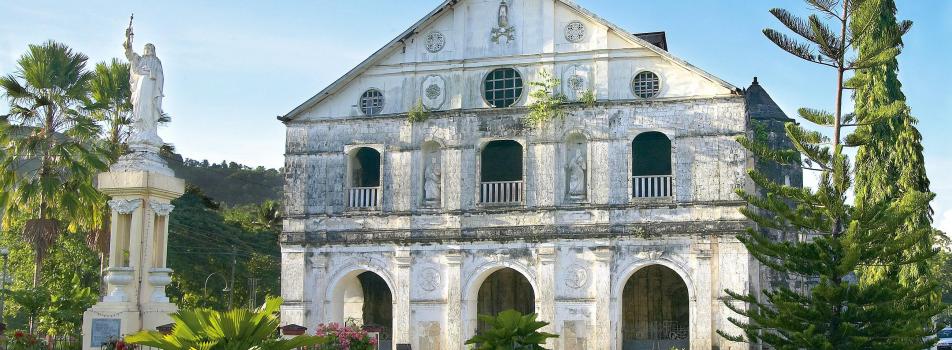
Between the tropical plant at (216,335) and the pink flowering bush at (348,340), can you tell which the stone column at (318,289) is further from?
the tropical plant at (216,335)

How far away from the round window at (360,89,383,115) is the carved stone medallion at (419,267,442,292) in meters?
4.16

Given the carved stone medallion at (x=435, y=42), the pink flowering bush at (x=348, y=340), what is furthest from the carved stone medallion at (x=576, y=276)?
the pink flowering bush at (x=348, y=340)

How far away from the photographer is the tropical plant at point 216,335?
11.5 m

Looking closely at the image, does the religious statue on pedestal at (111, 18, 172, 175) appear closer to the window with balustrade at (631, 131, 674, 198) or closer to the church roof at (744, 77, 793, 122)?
the window with balustrade at (631, 131, 674, 198)

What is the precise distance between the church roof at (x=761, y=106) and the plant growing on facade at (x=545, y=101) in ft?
27.2

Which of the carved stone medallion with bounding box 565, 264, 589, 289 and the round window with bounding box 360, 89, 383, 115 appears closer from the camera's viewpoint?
the carved stone medallion with bounding box 565, 264, 589, 289

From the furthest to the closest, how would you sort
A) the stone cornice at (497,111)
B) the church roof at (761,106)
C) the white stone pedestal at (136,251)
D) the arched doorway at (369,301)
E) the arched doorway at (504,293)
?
the church roof at (761,106) < the arched doorway at (369,301) < the arched doorway at (504,293) < the stone cornice at (497,111) < the white stone pedestal at (136,251)

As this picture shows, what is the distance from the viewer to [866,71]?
76.0 feet

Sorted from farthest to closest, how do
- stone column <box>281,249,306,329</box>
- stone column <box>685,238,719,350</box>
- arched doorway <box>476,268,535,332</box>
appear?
arched doorway <box>476,268,535,332</box> → stone column <box>281,249,306,329</box> → stone column <box>685,238,719,350</box>

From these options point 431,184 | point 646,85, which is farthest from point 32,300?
point 646,85

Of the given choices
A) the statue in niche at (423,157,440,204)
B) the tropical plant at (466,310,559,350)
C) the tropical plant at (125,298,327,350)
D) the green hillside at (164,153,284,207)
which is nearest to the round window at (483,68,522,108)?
the statue in niche at (423,157,440,204)

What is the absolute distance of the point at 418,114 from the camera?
2612 cm

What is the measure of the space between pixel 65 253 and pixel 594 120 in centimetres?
1707

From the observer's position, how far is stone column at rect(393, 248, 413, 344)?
25.7m
